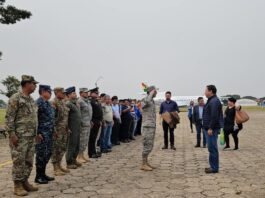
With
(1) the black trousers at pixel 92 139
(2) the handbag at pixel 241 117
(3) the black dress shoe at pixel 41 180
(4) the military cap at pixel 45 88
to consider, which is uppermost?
(4) the military cap at pixel 45 88

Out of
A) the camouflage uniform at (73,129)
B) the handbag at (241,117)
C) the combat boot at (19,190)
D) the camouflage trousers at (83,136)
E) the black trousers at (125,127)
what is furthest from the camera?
the black trousers at (125,127)

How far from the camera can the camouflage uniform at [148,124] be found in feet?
24.1

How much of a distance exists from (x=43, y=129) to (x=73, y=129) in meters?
1.52

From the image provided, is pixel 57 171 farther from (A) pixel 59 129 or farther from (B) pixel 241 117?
(B) pixel 241 117

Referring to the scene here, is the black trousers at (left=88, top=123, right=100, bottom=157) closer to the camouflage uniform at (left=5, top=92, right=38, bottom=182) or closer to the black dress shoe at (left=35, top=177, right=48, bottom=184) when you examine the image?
the black dress shoe at (left=35, top=177, right=48, bottom=184)

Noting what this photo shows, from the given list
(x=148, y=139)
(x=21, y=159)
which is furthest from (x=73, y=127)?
(x=21, y=159)

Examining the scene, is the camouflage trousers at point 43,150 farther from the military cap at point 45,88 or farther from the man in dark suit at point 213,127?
the man in dark suit at point 213,127

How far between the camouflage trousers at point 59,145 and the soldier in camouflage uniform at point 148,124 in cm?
181

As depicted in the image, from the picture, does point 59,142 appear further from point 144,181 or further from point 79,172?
point 144,181

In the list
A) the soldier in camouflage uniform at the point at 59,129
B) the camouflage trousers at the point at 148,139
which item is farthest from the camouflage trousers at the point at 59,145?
the camouflage trousers at the point at 148,139

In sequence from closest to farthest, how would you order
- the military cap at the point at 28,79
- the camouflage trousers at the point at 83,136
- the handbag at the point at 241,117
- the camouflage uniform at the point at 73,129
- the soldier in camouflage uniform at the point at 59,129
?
the military cap at the point at 28,79 < the soldier in camouflage uniform at the point at 59,129 < the camouflage uniform at the point at 73,129 < the camouflage trousers at the point at 83,136 < the handbag at the point at 241,117

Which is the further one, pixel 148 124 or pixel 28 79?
pixel 148 124

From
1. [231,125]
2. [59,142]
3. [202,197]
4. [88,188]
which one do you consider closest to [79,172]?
[59,142]

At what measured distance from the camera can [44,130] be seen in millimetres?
6004
